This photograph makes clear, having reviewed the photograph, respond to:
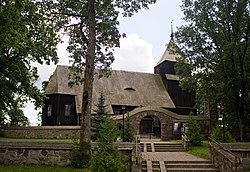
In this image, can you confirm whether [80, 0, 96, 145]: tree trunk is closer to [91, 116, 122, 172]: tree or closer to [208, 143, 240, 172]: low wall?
[91, 116, 122, 172]: tree

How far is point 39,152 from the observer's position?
14.6 metres

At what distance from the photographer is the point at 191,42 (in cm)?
2330

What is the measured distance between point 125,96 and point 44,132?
38.8 feet

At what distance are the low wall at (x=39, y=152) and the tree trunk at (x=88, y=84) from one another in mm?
935

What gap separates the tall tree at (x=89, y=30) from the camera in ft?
50.4

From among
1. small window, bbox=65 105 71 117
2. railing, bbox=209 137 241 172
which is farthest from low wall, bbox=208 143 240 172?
small window, bbox=65 105 71 117

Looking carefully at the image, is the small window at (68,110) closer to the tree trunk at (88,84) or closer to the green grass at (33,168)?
the tree trunk at (88,84)

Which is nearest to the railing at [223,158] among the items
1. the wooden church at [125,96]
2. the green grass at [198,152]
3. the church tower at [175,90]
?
the green grass at [198,152]

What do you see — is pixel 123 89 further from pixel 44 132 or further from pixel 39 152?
pixel 39 152

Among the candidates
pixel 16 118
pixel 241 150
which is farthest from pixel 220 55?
pixel 16 118

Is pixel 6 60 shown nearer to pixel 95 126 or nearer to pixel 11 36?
pixel 95 126

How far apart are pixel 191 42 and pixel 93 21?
392 inches

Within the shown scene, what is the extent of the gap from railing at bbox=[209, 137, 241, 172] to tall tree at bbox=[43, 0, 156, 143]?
6.15 m

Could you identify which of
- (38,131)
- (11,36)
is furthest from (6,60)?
(11,36)
